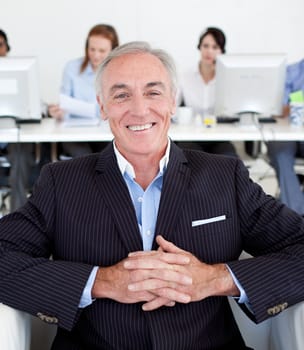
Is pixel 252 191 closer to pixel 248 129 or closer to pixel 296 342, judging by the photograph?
pixel 296 342

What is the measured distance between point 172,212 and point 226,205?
0.51 ft

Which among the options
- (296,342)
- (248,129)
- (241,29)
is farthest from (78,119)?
(241,29)

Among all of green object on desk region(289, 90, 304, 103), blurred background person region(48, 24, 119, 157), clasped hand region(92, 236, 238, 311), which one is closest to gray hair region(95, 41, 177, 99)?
clasped hand region(92, 236, 238, 311)

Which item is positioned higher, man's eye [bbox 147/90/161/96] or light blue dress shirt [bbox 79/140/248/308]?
man's eye [bbox 147/90/161/96]

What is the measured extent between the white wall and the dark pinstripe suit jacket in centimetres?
390

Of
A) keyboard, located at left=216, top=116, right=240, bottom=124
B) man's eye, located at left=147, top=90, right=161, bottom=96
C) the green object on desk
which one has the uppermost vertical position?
man's eye, located at left=147, top=90, right=161, bottom=96

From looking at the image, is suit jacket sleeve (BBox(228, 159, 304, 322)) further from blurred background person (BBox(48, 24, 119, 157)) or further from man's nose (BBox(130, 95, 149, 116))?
blurred background person (BBox(48, 24, 119, 157))

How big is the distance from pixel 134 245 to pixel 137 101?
0.39 m

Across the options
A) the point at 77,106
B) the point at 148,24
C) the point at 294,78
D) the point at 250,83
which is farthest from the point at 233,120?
the point at 148,24

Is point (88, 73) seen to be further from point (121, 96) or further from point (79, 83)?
point (121, 96)

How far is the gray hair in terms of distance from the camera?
1329 mm

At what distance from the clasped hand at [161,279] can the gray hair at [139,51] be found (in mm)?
480

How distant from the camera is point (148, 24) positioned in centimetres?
505

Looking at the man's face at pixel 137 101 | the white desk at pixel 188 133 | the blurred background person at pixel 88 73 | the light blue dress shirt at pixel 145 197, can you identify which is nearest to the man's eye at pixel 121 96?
the man's face at pixel 137 101
